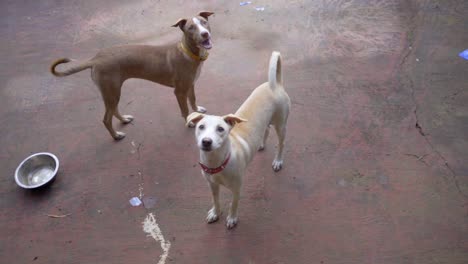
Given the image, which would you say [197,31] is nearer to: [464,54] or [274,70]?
[274,70]

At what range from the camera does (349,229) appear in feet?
10.2

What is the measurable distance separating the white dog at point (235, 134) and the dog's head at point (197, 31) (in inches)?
32.9

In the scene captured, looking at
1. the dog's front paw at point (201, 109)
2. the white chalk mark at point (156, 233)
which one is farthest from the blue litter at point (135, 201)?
the dog's front paw at point (201, 109)

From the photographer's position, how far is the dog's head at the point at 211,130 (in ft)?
7.26

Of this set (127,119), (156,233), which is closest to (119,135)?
(127,119)

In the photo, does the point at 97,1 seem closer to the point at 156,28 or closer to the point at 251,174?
the point at 156,28

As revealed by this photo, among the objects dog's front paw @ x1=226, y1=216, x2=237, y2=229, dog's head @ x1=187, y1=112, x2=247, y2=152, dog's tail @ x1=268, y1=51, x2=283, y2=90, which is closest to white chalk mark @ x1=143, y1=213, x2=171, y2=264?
dog's front paw @ x1=226, y1=216, x2=237, y2=229

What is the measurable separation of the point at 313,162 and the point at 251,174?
0.75m

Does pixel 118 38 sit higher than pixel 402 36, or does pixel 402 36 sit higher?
pixel 402 36

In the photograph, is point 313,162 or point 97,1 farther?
point 97,1

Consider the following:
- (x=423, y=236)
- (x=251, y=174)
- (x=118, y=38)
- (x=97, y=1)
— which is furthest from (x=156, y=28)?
(x=423, y=236)

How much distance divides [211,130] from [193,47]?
5.07 ft

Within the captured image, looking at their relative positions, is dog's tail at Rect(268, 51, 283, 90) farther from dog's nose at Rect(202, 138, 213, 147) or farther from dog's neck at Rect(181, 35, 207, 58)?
dog's nose at Rect(202, 138, 213, 147)

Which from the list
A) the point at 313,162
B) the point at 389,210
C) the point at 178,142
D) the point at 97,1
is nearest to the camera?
the point at 389,210
